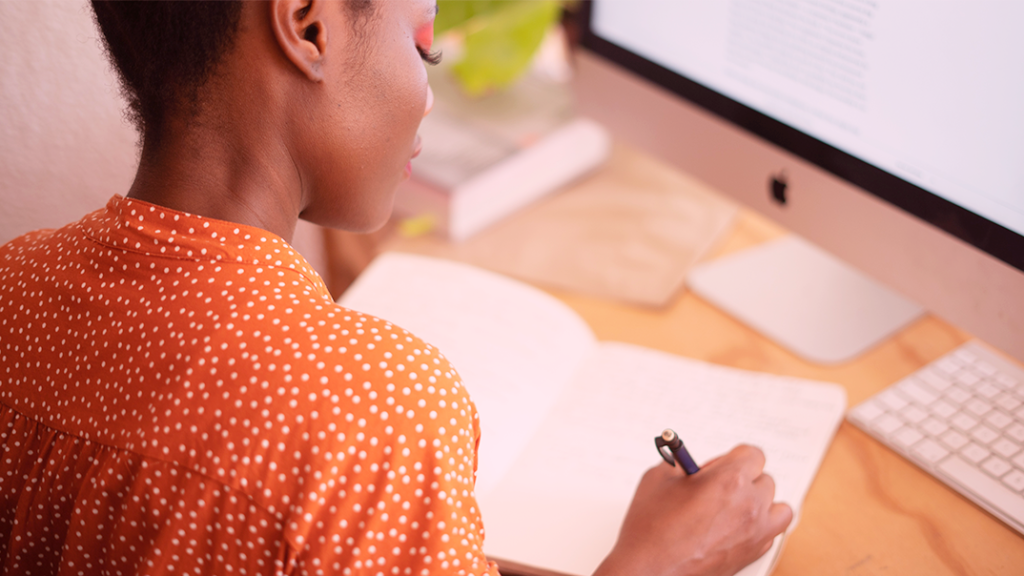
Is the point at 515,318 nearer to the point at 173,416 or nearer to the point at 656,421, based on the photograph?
the point at 656,421

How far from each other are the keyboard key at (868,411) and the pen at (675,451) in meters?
0.18

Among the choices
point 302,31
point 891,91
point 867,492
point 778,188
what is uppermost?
point 302,31

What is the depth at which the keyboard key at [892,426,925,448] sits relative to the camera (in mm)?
635

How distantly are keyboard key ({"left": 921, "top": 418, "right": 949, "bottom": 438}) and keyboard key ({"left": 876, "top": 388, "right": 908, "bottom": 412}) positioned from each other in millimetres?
23

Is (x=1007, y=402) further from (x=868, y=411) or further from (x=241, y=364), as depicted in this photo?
(x=241, y=364)

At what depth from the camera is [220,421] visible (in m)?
0.41


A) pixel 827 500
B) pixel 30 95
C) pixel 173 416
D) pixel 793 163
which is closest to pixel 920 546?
pixel 827 500

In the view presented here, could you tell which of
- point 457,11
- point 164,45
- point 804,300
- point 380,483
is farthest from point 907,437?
point 457,11

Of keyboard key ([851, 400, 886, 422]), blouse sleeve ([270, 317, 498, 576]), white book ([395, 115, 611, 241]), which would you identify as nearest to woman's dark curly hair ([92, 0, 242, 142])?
blouse sleeve ([270, 317, 498, 576])

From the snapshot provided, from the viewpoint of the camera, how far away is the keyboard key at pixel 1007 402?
636 mm

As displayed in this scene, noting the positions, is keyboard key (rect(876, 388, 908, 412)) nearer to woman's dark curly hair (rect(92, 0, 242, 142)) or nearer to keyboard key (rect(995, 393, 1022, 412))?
keyboard key (rect(995, 393, 1022, 412))

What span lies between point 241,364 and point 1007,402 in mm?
579

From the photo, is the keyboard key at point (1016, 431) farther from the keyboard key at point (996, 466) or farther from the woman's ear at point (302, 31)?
the woman's ear at point (302, 31)

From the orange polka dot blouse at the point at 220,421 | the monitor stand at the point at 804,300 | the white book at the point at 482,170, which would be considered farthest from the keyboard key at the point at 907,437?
the white book at the point at 482,170
